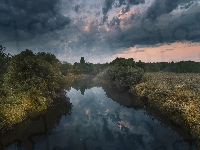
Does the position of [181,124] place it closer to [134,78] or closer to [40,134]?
[40,134]

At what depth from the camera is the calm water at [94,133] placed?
21.7 meters

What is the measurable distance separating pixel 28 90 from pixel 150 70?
128 meters

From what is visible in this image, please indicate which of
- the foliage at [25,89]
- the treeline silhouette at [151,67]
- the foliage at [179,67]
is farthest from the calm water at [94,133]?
the foliage at [179,67]

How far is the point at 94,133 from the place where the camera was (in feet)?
84.3

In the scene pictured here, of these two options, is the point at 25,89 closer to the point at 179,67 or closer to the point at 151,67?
the point at 179,67

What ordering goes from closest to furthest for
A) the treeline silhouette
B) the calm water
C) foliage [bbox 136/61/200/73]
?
the calm water → foliage [bbox 136/61/200/73] → the treeline silhouette

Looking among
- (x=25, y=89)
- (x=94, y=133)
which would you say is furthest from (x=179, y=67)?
(x=94, y=133)

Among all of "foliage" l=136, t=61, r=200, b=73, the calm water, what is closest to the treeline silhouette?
"foliage" l=136, t=61, r=200, b=73

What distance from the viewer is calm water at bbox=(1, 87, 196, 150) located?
21.7 m

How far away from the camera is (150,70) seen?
150 meters

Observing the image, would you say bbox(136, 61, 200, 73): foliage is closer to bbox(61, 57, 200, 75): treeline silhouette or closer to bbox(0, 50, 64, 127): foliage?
bbox(61, 57, 200, 75): treeline silhouette

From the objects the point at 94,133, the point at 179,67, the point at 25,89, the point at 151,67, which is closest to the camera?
the point at 94,133

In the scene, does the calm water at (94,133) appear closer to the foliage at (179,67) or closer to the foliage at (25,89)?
the foliage at (25,89)

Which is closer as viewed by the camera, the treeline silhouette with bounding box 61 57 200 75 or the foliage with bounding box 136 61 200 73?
the foliage with bounding box 136 61 200 73
